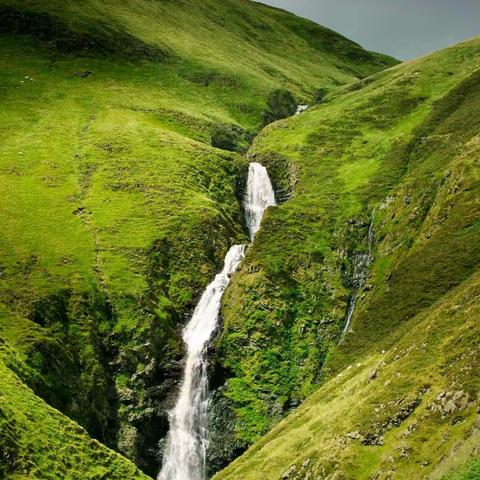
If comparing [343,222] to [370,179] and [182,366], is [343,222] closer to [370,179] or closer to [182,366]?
[370,179]

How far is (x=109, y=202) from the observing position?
100 metres

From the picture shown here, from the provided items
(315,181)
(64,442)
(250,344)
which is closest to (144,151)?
(315,181)

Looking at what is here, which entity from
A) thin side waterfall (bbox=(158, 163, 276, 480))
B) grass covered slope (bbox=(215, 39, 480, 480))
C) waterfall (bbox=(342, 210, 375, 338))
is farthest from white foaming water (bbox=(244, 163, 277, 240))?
waterfall (bbox=(342, 210, 375, 338))

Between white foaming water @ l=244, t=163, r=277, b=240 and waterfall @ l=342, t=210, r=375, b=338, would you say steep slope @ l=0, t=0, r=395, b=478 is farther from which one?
waterfall @ l=342, t=210, r=375, b=338

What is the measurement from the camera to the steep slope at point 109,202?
70.3m

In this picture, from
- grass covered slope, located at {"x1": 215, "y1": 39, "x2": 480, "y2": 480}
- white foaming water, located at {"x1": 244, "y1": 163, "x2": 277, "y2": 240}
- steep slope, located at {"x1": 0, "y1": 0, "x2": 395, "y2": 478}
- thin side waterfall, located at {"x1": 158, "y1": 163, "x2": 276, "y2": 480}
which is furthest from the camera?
white foaming water, located at {"x1": 244, "y1": 163, "x2": 277, "y2": 240}

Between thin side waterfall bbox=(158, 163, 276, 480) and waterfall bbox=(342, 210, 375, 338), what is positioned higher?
waterfall bbox=(342, 210, 375, 338)

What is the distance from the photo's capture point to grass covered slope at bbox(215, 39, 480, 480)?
40969 millimetres

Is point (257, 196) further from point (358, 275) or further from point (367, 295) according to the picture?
point (367, 295)

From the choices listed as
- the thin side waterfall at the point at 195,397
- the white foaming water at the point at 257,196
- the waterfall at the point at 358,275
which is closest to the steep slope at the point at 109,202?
the thin side waterfall at the point at 195,397

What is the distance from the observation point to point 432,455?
1373 inches

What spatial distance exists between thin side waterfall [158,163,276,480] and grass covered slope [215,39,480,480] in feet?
8.93

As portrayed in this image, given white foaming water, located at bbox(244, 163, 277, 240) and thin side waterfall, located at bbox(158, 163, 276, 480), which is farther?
white foaming water, located at bbox(244, 163, 277, 240)

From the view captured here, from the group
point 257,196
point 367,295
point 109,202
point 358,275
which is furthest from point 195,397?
point 257,196
